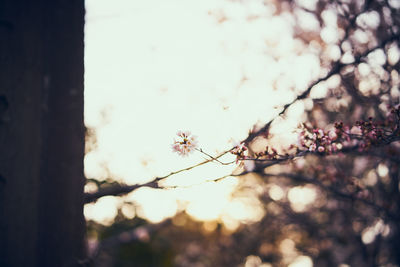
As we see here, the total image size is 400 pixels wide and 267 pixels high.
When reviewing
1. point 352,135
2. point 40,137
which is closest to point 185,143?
point 40,137

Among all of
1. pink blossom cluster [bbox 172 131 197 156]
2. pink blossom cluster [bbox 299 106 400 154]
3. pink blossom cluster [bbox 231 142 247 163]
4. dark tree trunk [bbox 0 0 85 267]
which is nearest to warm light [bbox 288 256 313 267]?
pink blossom cluster [bbox 299 106 400 154]

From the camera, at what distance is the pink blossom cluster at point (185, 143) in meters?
2.22

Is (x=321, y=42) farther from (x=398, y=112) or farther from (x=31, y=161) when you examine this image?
(x=31, y=161)

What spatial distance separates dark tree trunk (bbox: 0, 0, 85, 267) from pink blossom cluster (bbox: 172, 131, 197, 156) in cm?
67

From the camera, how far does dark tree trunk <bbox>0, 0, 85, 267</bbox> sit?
1.69 m

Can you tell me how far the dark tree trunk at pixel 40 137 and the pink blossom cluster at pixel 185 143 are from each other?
2.21ft

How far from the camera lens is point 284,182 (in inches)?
Result: 293

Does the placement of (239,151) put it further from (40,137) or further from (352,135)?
(40,137)

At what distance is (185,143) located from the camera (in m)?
2.23

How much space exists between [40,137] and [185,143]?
0.92 meters

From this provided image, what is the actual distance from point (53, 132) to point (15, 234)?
0.58m

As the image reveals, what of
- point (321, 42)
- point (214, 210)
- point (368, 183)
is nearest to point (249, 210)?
point (214, 210)

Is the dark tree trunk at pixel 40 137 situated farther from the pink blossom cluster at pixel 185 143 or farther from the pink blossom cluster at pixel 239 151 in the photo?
the pink blossom cluster at pixel 239 151

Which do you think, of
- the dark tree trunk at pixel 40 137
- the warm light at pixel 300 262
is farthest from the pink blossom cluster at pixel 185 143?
the warm light at pixel 300 262
